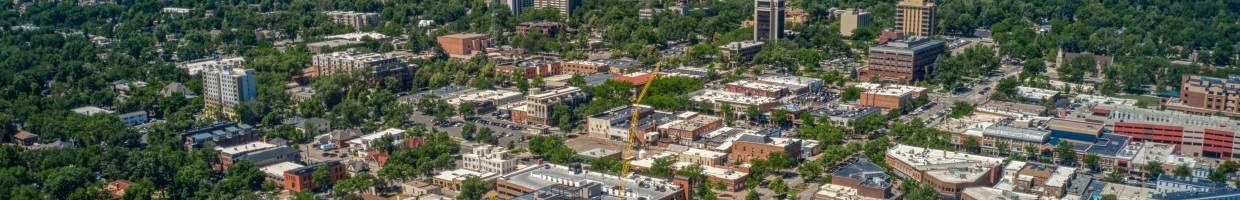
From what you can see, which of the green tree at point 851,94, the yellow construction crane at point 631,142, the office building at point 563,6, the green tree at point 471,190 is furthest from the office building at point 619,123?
the office building at point 563,6

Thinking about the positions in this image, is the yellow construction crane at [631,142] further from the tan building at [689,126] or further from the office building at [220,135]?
the office building at [220,135]

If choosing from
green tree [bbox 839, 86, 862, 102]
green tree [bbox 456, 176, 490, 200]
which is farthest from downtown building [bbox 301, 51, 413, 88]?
green tree [bbox 456, 176, 490, 200]

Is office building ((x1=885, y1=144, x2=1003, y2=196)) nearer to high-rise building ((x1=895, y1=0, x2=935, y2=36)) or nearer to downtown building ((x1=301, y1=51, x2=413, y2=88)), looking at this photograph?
downtown building ((x1=301, y1=51, x2=413, y2=88))

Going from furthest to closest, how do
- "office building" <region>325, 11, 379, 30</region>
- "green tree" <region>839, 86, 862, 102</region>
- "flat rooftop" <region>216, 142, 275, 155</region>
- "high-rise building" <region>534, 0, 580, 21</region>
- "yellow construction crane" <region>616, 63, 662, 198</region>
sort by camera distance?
"high-rise building" <region>534, 0, 580, 21</region> → "office building" <region>325, 11, 379, 30</region> → "green tree" <region>839, 86, 862, 102</region> → "flat rooftop" <region>216, 142, 275, 155</region> → "yellow construction crane" <region>616, 63, 662, 198</region>

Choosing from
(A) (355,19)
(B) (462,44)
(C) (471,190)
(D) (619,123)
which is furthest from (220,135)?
(A) (355,19)

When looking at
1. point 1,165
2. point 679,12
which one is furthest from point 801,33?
point 1,165
